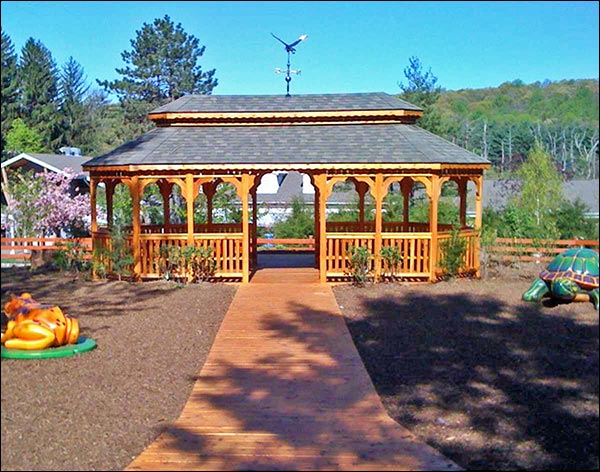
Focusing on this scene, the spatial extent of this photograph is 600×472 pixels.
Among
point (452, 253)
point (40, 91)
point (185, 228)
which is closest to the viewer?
point (452, 253)

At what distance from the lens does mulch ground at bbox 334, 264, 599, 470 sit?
16.9 ft

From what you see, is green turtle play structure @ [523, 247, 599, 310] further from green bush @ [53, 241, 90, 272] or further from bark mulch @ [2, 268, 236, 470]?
green bush @ [53, 241, 90, 272]

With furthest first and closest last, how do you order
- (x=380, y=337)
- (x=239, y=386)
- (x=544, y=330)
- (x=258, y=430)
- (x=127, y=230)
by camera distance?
(x=127, y=230) → (x=380, y=337) → (x=544, y=330) → (x=239, y=386) → (x=258, y=430)

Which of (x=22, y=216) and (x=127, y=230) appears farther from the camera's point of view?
(x=127, y=230)

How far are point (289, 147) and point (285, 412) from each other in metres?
8.98

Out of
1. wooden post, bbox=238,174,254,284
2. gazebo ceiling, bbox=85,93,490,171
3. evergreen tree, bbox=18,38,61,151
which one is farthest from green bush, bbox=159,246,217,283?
evergreen tree, bbox=18,38,61,151

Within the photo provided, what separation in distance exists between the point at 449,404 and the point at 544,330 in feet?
8.71

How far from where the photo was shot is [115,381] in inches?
278

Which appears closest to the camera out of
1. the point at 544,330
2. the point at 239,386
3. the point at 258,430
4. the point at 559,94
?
the point at 559,94

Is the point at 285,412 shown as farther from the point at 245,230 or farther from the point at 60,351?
the point at 245,230

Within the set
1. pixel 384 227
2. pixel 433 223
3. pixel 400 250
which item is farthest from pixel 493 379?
pixel 384 227

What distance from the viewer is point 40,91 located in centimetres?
2944

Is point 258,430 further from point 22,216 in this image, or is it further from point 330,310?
point 22,216

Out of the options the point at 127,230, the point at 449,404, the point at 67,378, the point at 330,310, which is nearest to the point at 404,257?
the point at 330,310
